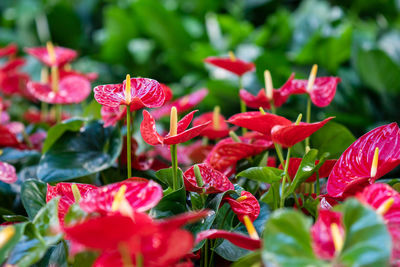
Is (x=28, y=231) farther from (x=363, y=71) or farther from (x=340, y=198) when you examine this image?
(x=363, y=71)

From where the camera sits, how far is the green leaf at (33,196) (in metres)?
0.52

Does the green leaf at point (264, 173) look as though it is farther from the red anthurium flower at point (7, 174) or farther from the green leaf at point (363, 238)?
the red anthurium flower at point (7, 174)

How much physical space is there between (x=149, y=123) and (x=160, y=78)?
131 cm

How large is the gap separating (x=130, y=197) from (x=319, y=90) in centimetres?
38

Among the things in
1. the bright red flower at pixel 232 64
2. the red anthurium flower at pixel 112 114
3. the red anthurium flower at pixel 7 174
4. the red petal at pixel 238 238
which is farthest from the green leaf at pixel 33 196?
the bright red flower at pixel 232 64

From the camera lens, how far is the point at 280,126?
17.7 inches

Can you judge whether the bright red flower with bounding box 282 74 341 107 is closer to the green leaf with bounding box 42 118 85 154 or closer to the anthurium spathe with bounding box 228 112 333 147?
the anthurium spathe with bounding box 228 112 333 147

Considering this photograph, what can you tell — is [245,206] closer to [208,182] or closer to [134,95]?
[208,182]

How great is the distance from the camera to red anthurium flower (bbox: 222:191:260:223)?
1.51ft

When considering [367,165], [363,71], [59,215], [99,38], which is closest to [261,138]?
[367,165]

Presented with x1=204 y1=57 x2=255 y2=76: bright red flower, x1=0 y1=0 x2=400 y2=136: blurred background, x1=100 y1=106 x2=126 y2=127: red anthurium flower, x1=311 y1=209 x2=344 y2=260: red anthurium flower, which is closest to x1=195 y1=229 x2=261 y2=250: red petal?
x1=311 y1=209 x2=344 y2=260: red anthurium flower

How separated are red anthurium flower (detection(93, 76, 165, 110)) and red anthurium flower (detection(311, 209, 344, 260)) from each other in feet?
0.72

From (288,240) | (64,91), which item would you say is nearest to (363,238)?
(288,240)

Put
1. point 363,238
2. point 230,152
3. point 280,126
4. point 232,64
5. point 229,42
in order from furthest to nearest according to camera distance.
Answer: point 229,42 < point 232,64 < point 230,152 < point 280,126 < point 363,238
